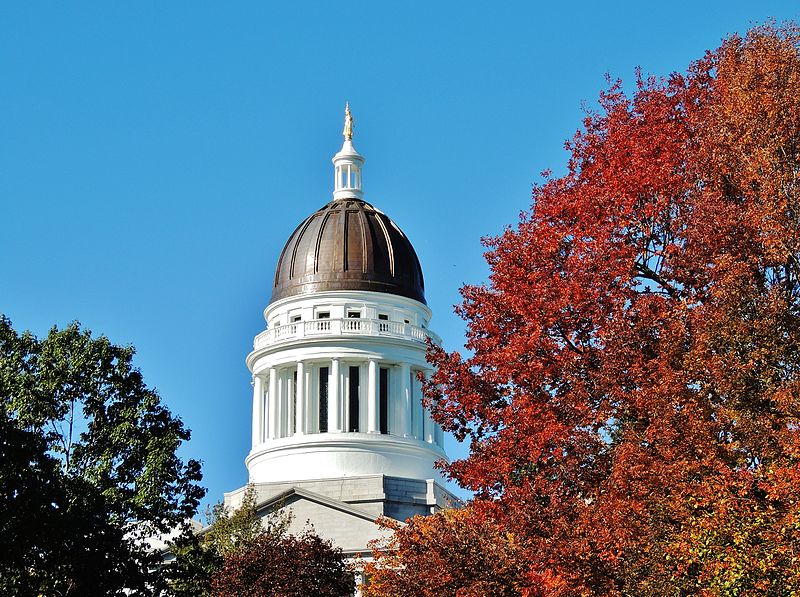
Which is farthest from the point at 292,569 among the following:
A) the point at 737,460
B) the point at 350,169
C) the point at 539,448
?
the point at 350,169

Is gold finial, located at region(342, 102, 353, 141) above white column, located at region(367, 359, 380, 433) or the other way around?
above

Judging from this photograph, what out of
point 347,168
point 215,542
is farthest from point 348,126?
point 215,542

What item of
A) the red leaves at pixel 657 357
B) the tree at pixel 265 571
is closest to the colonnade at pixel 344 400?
the tree at pixel 265 571

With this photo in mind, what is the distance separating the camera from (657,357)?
25.4 metres

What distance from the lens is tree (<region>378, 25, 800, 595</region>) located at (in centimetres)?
2298

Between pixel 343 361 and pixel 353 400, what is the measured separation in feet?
7.61

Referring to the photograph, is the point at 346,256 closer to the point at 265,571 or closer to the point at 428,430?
the point at 428,430

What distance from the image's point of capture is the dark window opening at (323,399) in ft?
264

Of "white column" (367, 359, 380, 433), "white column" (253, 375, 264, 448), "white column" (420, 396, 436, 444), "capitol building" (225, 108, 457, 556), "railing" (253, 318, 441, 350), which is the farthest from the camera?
"white column" (253, 375, 264, 448)

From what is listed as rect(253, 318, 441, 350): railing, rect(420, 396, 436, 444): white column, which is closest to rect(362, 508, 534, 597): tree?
rect(253, 318, 441, 350): railing

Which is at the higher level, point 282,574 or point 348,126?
point 348,126

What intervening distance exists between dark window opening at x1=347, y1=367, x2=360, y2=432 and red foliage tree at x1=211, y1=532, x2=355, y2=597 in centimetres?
3505

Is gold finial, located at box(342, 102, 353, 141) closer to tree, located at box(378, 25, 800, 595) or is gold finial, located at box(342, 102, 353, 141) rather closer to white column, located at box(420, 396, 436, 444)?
white column, located at box(420, 396, 436, 444)

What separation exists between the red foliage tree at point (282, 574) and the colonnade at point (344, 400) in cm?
3424
